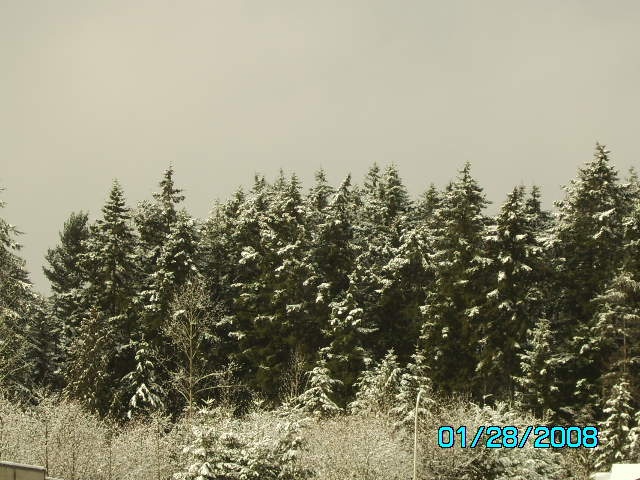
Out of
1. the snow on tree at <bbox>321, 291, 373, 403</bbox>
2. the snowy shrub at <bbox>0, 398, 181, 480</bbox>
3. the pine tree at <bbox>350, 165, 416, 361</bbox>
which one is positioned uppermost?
the pine tree at <bbox>350, 165, 416, 361</bbox>

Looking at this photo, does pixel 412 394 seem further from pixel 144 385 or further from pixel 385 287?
pixel 144 385

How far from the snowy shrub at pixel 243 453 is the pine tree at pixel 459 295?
18079mm

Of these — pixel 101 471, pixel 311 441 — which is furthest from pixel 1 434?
pixel 311 441

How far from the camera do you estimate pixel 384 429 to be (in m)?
41.9

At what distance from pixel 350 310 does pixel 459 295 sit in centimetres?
756

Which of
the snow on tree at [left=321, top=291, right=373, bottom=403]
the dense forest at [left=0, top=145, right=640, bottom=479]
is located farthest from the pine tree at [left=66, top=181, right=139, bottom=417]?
the snow on tree at [left=321, top=291, right=373, bottom=403]

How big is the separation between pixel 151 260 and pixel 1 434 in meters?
22.8

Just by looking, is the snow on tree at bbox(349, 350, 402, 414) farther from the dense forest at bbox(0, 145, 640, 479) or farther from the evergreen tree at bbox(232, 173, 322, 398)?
the evergreen tree at bbox(232, 173, 322, 398)

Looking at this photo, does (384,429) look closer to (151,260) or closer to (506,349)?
(506,349)

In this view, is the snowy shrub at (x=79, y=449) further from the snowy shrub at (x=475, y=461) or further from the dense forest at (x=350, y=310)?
the snowy shrub at (x=475, y=461)

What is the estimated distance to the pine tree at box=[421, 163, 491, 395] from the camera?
5312 centimetres

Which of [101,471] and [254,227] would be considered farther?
[254,227]

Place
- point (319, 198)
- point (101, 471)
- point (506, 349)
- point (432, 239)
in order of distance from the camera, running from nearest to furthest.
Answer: point (101, 471)
point (506, 349)
point (432, 239)
point (319, 198)

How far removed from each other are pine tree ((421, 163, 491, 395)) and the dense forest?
13 cm
